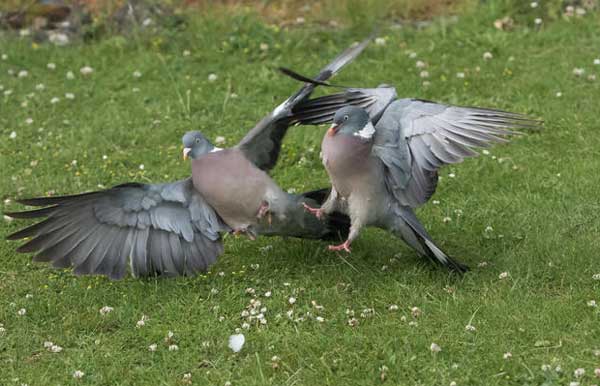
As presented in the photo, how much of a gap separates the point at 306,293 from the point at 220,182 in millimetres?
738

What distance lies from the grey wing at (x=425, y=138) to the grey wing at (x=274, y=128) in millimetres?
439

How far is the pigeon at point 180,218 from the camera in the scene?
5.25 metres

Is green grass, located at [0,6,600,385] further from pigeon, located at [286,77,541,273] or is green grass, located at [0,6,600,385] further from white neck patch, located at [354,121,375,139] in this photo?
white neck patch, located at [354,121,375,139]

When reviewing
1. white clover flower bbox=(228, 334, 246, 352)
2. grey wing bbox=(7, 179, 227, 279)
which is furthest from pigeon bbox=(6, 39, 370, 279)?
white clover flower bbox=(228, 334, 246, 352)

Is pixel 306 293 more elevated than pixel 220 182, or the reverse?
pixel 220 182

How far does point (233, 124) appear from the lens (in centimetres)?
748

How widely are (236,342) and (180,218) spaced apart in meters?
0.99

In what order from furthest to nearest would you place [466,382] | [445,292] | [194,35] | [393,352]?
[194,35], [445,292], [393,352], [466,382]

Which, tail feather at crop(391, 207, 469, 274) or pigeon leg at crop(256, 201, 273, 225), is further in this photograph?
pigeon leg at crop(256, 201, 273, 225)

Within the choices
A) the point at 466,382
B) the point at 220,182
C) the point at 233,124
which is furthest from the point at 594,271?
the point at 233,124

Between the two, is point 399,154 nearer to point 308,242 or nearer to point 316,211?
point 316,211

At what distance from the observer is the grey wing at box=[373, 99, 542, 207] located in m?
5.05

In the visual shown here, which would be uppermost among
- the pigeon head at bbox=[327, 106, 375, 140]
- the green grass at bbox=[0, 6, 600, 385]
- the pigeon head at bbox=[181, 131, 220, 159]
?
the pigeon head at bbox=[327, 106, 375, 140]

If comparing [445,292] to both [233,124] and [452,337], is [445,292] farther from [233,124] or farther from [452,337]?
[233,124]
